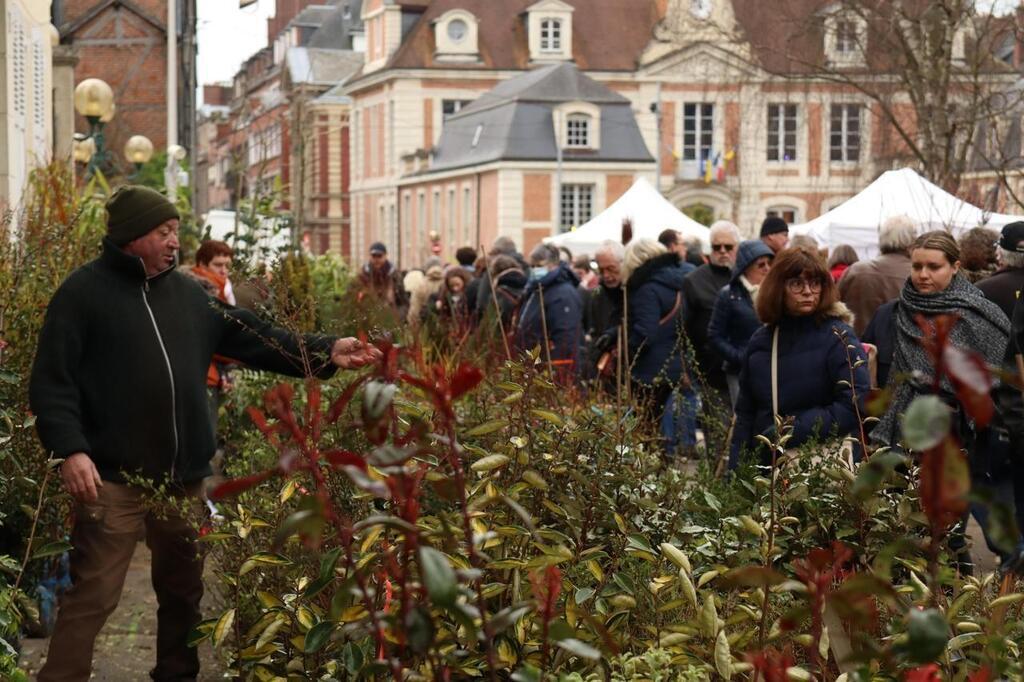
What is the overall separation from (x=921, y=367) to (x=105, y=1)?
3477 centimetres

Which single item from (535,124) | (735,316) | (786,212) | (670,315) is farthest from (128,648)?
(786,212)

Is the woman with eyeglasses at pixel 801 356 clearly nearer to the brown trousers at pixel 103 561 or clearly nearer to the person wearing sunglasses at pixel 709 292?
the brown trousers at pixel 103 561

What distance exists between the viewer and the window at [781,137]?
6662 cm

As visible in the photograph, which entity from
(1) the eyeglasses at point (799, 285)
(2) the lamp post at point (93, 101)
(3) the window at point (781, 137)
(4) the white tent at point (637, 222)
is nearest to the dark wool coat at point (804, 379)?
(1) the eyeglasses at point (799, 285)

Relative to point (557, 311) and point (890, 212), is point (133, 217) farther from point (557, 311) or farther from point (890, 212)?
point (890, 212)

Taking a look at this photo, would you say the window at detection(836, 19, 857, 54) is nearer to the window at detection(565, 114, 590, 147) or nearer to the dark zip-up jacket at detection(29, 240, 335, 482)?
the dark zip-up jacket at detection(29, 240, 335, 482)

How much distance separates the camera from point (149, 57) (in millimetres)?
40125

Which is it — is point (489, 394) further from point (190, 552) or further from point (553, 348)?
point (553, 348)

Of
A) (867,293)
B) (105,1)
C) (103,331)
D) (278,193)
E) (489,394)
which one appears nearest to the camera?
(103,331)

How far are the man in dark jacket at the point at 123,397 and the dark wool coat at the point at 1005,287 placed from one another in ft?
13.7

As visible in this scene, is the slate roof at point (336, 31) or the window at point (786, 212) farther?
the slate roof at point (336, 31)

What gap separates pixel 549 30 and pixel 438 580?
2811 inches

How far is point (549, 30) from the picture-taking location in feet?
236

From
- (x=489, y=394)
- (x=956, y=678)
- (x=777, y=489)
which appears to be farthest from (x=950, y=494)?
(x=489, y=394)
